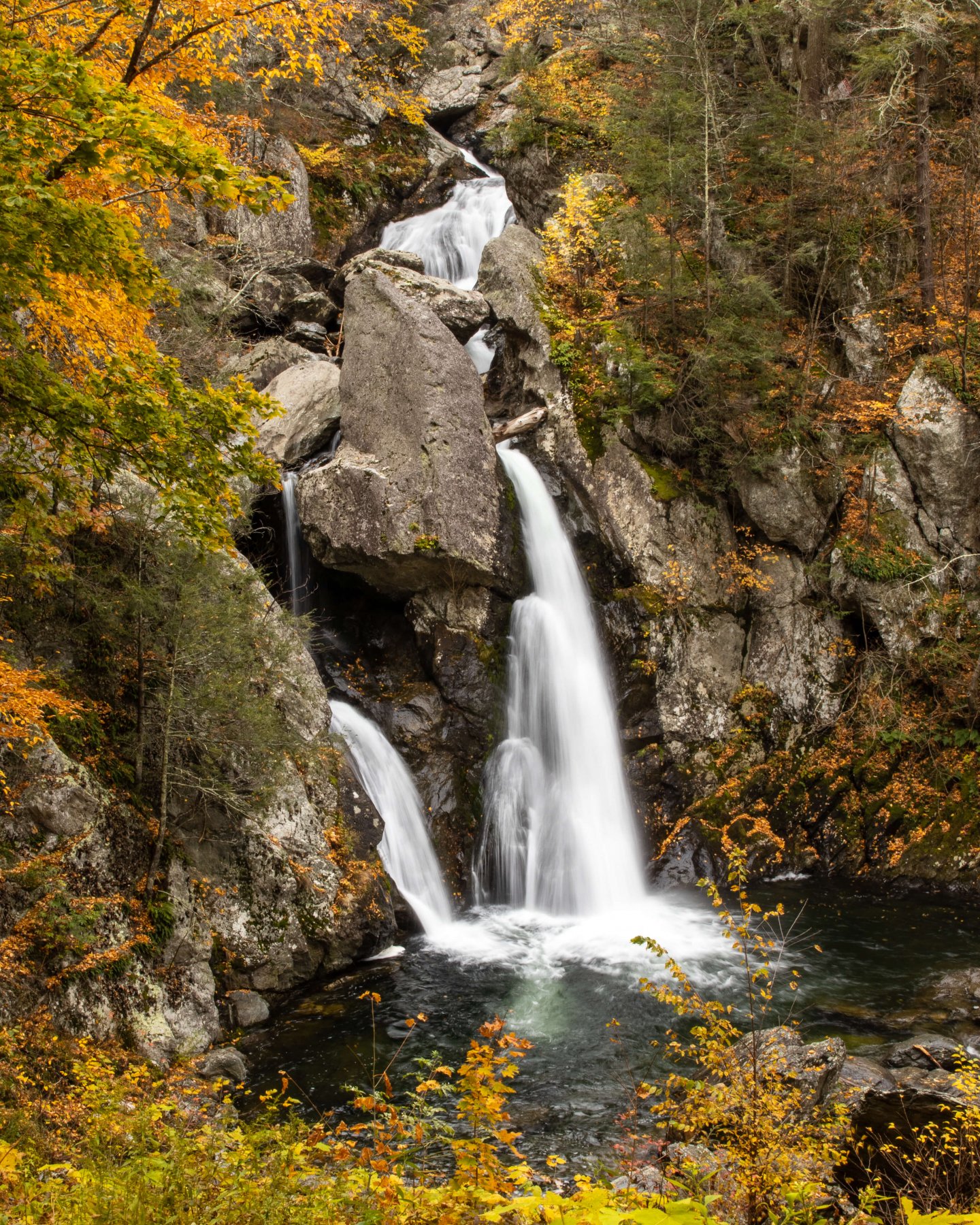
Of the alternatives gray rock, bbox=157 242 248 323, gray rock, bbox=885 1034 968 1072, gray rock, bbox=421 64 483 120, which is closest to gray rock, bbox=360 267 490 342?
gray rock, bbox=157 242 248 323

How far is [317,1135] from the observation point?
377cm

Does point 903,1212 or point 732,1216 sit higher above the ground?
point 903,1212

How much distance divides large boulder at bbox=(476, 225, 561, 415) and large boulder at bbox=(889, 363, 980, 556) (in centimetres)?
604

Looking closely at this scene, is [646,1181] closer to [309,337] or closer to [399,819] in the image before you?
[399,819]

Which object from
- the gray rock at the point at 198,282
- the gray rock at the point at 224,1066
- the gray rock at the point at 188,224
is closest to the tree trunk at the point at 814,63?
the gray rock at the point at 198,282

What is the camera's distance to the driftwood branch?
576 inches

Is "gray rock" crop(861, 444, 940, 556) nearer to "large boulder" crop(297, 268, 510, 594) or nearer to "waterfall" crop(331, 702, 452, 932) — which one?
"large boulder" crop(297, 268, 510, 594)

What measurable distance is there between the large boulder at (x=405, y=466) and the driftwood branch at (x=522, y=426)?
116 cm

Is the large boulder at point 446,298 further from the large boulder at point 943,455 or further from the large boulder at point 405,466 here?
the large boulder at point 943,455

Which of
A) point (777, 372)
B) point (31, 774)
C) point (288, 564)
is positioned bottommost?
point (31, 774)

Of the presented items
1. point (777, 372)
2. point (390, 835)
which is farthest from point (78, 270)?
point (777, 372)

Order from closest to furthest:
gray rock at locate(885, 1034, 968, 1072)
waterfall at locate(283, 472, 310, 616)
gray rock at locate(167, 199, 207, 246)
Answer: gray rock at locate(885, 1034, 968, 1072) → waterfall at locate(283, 472, 310, 616) → gray rock at locate(167, 199, 207, 246)

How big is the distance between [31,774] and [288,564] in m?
6.84

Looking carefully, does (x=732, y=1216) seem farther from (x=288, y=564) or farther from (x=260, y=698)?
(x=288, y=564)
